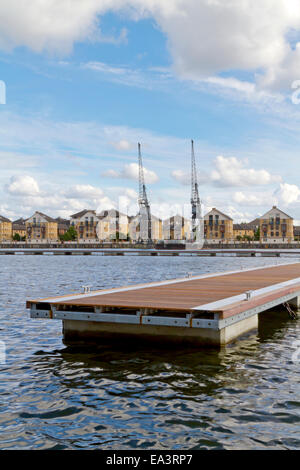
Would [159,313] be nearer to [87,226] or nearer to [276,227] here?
[276,227]

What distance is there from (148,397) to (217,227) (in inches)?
6709

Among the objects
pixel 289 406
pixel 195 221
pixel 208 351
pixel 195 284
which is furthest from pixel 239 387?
pixel 195 221

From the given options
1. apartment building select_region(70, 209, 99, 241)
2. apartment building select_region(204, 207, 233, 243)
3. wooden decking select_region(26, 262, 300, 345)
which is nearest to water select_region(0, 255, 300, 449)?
wooden decking select_region(26, 262, 300, 345)

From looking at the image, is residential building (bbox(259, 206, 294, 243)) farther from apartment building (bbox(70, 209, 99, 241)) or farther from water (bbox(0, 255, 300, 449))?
water (bbox(0, 255, 300, 449))

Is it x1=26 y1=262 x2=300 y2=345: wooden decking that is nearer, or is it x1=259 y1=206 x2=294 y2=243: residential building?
x1=26 y1=262 x2=300 y2=345: wooden decking

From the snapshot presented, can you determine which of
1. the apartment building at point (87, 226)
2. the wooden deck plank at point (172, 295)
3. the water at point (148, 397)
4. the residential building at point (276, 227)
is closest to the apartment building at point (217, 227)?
the residential building at point (276, 227)

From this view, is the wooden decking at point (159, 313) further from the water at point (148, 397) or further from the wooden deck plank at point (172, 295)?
the water at point (148, 397)

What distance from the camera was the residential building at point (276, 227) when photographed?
16475cm

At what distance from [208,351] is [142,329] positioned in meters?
1.99

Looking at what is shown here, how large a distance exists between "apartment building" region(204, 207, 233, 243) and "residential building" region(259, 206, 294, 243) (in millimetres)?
13178

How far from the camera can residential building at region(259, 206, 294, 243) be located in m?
165

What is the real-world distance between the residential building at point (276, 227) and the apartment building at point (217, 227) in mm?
13178

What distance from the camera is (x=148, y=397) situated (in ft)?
29.9
